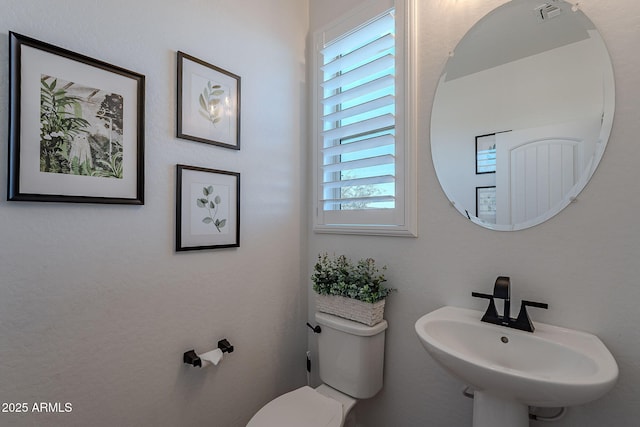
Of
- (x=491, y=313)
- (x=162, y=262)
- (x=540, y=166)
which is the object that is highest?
(x=540, y=166)

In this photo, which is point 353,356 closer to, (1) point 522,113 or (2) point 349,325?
(2) point 349,325

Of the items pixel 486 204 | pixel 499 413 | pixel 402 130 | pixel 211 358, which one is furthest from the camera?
pixel 402 130

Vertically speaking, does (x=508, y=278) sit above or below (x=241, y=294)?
above

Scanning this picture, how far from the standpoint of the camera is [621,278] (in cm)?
92

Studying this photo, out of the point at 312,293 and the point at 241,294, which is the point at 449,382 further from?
the point at 241,294

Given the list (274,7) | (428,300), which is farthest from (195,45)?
(428,300)

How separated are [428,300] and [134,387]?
1222mm

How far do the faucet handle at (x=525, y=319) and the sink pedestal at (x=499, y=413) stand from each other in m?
0.23

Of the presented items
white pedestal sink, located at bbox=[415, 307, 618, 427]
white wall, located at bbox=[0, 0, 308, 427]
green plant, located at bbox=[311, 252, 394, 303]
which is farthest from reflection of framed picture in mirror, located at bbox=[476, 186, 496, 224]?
white wall, located at bbox=[0, 0, 308, 427]

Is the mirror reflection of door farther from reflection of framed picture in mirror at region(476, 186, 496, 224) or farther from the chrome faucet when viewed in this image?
the chrome faucet

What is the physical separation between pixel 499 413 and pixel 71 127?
166cm

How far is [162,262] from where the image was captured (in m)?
1.21

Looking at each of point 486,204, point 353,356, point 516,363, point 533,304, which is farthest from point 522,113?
point 353,356

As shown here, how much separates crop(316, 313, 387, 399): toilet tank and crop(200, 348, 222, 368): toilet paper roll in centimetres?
48
